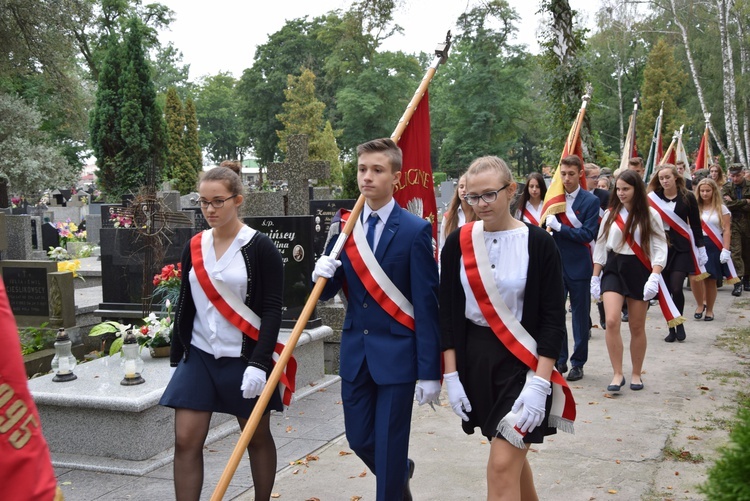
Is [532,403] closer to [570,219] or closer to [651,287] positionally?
[651,287]

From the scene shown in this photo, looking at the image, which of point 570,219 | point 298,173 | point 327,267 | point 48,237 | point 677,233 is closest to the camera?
point 327,267

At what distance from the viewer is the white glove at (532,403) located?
3488 mm

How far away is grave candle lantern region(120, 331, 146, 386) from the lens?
240 inches

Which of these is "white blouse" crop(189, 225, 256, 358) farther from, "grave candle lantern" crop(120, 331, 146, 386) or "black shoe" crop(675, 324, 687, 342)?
"black shoe" crop(675, 324, 687, 342)

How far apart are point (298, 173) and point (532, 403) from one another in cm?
743

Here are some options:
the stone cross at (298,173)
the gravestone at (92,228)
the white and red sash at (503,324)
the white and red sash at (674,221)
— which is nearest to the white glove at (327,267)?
the white and red sash at (503,324)

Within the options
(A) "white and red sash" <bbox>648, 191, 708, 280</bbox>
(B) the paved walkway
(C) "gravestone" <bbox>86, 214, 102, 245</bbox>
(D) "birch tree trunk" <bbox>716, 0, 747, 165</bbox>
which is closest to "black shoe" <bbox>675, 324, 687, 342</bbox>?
(A) "white and red sash" <bbox>648, 191, 708, 280</bbox>

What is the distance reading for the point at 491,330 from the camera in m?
3.70

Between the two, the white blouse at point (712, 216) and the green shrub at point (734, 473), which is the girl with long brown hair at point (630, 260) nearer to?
the green shrub at point (734, 473)

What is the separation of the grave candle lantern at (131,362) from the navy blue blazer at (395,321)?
2564 mm

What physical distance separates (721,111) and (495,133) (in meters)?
16.3

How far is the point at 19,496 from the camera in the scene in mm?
1915

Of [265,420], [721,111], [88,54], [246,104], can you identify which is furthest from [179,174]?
[265,420]

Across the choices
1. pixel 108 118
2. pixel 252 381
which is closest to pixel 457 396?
pixel 252 381
